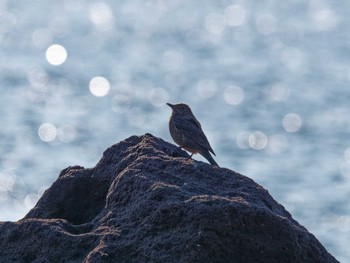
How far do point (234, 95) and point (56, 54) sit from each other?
9893mm

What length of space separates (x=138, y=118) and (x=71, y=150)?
429 centimetres

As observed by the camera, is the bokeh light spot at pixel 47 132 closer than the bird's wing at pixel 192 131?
No

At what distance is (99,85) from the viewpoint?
43.7 meters

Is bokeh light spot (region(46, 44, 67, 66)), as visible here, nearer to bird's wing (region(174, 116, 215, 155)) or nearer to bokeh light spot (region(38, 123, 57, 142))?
bokeh light spot (region(38, 123, 57, 142))

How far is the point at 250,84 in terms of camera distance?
44.2 meters

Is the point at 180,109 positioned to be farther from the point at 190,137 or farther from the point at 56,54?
the point at 56,54

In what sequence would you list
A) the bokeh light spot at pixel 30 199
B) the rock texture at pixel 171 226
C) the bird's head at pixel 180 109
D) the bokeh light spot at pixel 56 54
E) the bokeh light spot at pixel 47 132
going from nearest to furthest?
the rock texture at pixel 171 226 → the bird's head at pixel 180 109 → the bokeh light spot at pixel 30 199 → the bokeh light spot at pixel 47 132 → the bokeh light spot at pixel 56 54

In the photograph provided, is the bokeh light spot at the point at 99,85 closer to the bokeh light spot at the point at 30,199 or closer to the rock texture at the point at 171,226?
the bokeh light spot at the point at 30,199

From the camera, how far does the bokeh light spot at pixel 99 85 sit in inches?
1691

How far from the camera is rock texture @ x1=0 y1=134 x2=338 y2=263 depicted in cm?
733

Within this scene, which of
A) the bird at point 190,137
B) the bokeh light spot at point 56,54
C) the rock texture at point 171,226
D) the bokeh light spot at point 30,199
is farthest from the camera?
the bokeh light spot at point 56,54

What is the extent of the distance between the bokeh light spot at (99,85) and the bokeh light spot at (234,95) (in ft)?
A: 14.1

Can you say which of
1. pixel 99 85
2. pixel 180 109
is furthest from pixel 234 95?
pixel 180 109

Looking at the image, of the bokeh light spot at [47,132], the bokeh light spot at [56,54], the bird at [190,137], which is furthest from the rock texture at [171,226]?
the bokeh light spot at [56,54]
